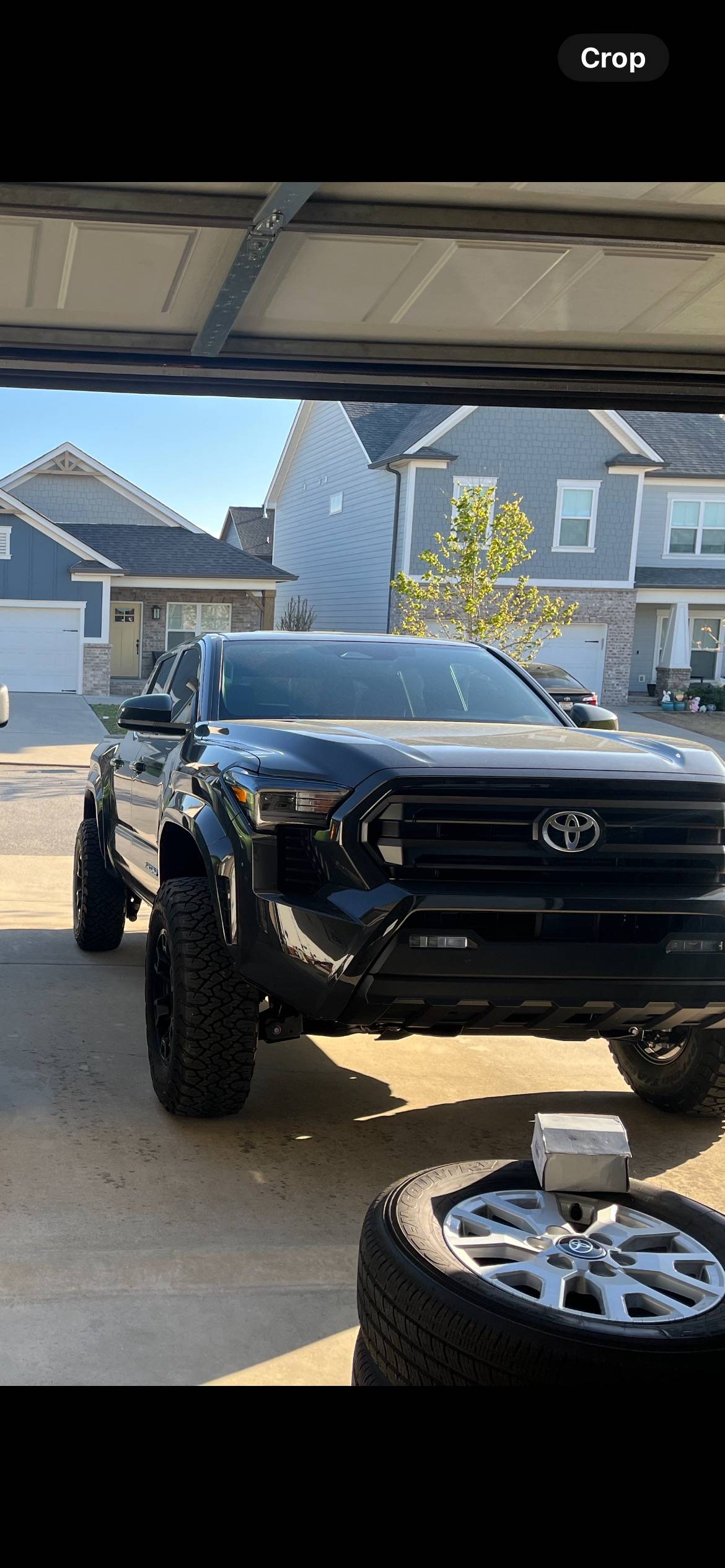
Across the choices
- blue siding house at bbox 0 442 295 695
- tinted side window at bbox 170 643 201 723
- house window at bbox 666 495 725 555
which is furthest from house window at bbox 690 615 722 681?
tinted side window at bbox 170 643 201 723

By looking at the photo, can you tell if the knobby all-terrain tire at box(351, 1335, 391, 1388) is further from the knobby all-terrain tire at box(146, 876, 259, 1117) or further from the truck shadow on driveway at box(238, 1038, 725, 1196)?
the knobby all-terrain tire at box(146, 876, 259, 1117)

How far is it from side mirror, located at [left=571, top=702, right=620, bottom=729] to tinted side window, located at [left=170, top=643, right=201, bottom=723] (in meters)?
0.33

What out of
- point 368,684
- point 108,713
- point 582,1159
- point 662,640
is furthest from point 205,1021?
point 662,640

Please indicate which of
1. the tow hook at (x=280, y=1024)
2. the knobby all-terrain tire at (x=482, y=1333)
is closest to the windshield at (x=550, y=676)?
the tow hook at (x=280, y=1024)

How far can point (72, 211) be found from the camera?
3.96m

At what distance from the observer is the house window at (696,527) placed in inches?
1366

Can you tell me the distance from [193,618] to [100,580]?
3757 millimetres

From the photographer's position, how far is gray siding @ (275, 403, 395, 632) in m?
32.8

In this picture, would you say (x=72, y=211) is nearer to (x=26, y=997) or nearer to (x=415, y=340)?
(x=415, y=340)

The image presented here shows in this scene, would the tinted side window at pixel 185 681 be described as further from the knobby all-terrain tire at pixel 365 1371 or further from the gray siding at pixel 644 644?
the gray siding at pixel 644 644

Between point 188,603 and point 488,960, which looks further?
point 188,603

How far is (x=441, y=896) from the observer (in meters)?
3.88

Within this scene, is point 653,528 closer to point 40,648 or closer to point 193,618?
point 193,618
